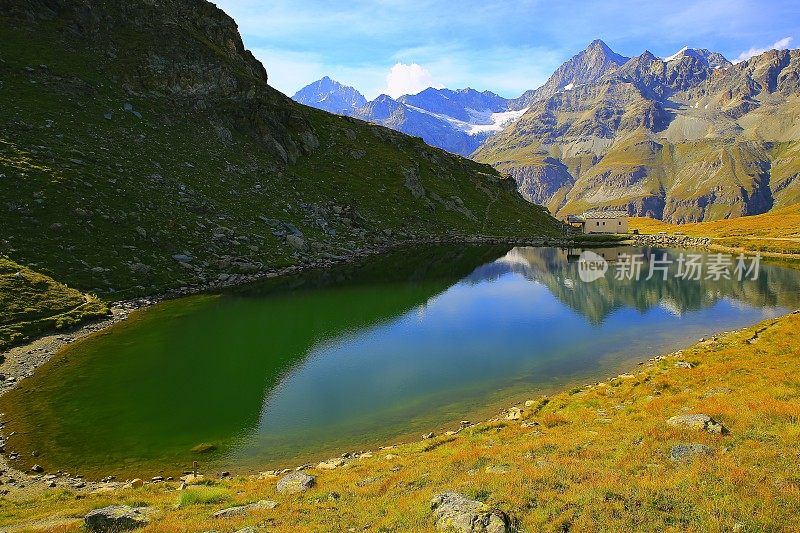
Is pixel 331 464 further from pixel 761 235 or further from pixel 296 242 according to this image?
pixel 761 235

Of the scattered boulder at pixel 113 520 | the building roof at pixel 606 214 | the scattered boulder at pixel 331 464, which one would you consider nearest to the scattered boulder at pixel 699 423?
the scattered boulder at pixel 331 464

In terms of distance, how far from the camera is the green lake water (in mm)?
27984

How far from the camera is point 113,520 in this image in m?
14.5

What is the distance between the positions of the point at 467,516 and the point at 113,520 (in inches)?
450

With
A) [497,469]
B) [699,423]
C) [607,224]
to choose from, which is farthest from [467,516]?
[607,224]

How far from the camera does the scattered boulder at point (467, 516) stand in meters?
12.3

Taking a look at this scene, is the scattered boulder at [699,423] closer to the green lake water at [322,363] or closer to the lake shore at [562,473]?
the lake shore at [562,473]

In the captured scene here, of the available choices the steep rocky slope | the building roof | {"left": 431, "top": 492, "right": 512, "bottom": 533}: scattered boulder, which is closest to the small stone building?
the building roof

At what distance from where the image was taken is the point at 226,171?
99.6m

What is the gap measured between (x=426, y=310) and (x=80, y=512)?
49062 mm

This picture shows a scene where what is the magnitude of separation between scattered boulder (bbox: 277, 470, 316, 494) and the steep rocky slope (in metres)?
45.4

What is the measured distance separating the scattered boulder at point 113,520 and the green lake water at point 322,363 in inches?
409

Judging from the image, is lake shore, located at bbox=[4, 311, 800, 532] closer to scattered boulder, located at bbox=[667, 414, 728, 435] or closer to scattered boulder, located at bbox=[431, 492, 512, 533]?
scattered boulder, located at bbox=[667, 414, 728, 435]

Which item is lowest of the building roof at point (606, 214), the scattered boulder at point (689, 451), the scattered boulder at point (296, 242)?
the scattered boulder at point (689, 451)
